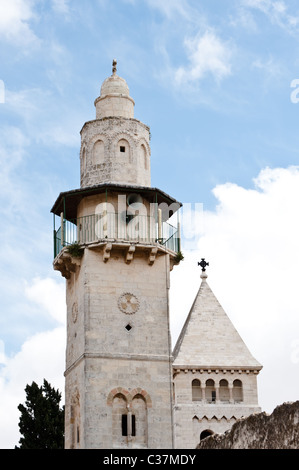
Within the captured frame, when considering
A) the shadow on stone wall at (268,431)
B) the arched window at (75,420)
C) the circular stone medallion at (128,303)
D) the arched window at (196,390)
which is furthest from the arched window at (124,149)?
the arched window at (196,390)

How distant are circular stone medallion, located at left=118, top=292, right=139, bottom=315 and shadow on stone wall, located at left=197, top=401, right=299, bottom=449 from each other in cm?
997

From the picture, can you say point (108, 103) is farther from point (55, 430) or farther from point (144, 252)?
point (55, 430)

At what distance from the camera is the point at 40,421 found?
44406 mm

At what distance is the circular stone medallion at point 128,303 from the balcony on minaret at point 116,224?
3.93 feet

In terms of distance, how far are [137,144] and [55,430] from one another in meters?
17.8

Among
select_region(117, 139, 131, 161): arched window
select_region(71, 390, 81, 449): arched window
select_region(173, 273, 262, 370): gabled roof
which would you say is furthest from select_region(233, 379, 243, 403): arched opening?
select_region(117, 139, 131, 161): arched window

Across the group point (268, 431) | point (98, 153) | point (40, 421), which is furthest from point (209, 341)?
point (268, 431)

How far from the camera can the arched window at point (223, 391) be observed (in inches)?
1732

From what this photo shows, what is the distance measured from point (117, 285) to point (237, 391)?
1592 cm

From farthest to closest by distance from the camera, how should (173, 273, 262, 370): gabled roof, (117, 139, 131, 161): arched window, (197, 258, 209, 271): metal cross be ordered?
(197, 258, 209, 271): metal cross, (173, 273, 262, 370): gabled roof, (117, 139, 131, 161): arched window

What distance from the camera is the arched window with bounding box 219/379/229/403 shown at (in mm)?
44000

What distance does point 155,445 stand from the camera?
29109mm

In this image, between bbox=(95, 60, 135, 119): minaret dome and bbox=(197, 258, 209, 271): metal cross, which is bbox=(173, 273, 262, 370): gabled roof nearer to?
bbox=(197, 258, 209, 271): metal cross

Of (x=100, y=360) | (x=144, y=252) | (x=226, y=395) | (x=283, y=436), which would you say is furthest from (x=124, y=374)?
(x=226, y=395)
